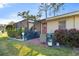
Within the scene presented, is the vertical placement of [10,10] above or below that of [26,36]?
above

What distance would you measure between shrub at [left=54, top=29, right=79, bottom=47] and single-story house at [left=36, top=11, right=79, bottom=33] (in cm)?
8

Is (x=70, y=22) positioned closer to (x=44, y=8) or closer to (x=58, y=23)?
(x=58, y=23)

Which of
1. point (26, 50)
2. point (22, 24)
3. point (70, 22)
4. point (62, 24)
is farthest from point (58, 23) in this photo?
point (26, 50)

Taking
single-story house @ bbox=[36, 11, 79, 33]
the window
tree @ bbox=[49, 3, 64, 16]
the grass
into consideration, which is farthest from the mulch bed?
tree @ bbox=[49, 3, 64, 16]

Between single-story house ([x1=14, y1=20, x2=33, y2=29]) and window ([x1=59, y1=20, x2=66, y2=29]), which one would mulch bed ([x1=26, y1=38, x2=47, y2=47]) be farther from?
window ([x1=59, y1=20, x2=66, y2=29])

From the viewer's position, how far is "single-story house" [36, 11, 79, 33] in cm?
622

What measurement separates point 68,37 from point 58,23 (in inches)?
11.9

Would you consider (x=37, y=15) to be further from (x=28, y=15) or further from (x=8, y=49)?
(x=8, y=49)

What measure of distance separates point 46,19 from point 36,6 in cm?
29

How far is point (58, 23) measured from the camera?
247 inches

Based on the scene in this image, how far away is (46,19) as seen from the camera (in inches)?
246

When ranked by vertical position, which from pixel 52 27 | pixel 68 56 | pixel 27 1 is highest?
pixel 27 1

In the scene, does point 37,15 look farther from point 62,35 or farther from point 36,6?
point 62,35

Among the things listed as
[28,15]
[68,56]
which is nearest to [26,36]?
[28,15]
